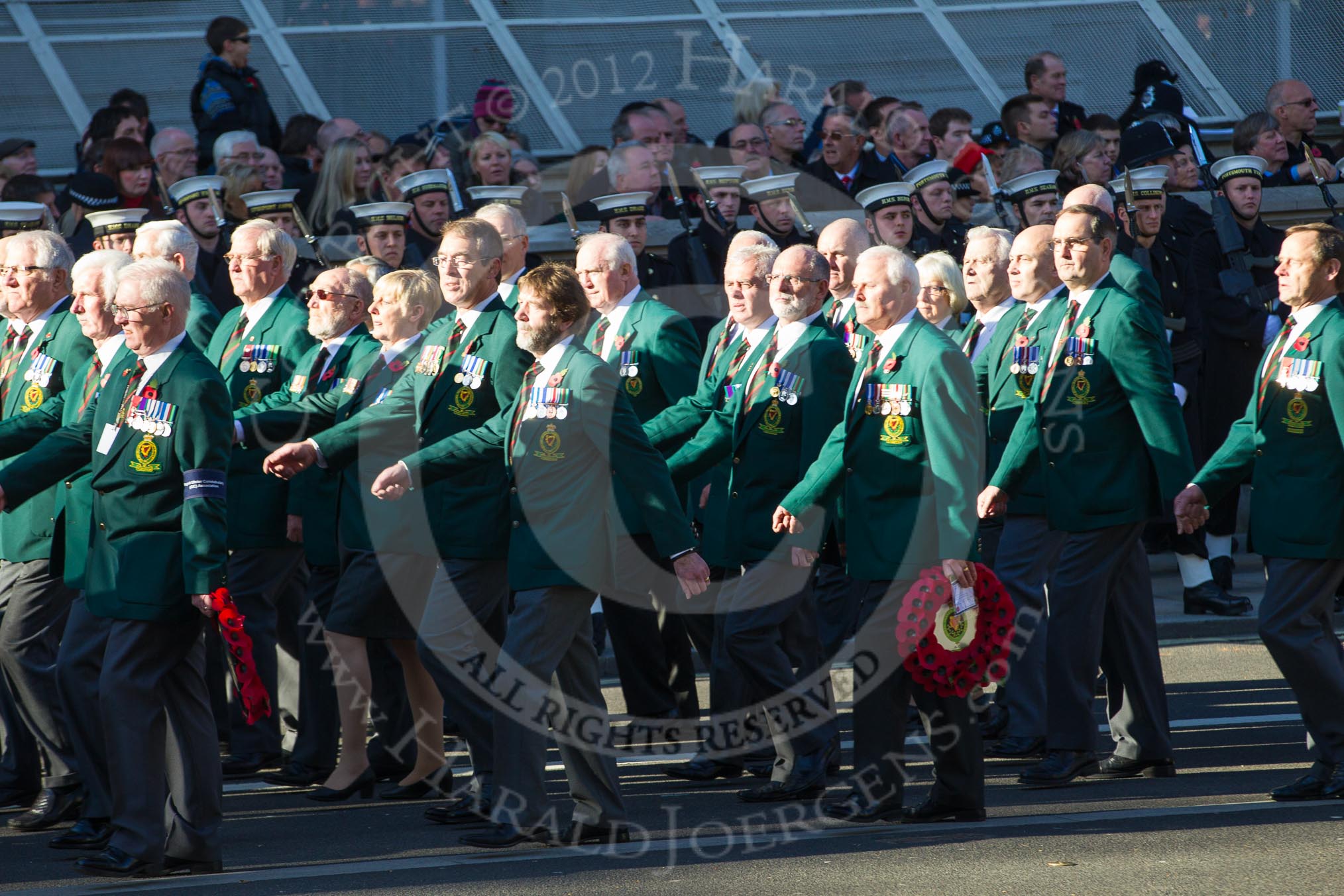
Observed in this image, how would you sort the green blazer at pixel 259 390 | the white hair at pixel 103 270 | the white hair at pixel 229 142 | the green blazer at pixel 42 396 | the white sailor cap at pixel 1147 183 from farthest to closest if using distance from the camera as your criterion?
the white hair at pixel 229 142, the white sailor cap at pixel 1147 183, the green blazer at pixel 259 390, the green blazer at pixel 42 396, the white hair at pixel 103 270

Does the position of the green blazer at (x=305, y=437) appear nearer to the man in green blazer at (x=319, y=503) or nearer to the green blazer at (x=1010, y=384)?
the man in green blazer at (x=319, y=503)

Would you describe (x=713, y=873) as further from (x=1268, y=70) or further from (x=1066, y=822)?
(x=1268, y=70)

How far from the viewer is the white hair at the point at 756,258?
302 inches

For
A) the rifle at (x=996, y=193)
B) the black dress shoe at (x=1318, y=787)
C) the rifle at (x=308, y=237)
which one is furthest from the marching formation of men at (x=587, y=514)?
the rifle at (x=996, y=193)

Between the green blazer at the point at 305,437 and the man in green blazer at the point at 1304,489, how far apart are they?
127 inches

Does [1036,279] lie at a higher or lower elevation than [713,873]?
higher

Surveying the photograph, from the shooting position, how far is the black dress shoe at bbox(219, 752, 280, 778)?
8016mm

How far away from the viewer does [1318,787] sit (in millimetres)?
6879

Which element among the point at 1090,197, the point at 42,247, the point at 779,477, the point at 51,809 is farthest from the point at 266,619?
the point at 1090,197

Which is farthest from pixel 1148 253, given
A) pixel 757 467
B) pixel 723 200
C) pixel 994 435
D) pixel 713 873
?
pixel 713 873

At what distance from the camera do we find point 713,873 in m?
6.10

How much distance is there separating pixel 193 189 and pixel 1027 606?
4.89 metres

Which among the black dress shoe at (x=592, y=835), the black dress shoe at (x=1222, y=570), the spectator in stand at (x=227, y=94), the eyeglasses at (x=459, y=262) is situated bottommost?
the black dress shoe at (x=592, y=835)

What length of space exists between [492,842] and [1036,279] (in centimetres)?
315
